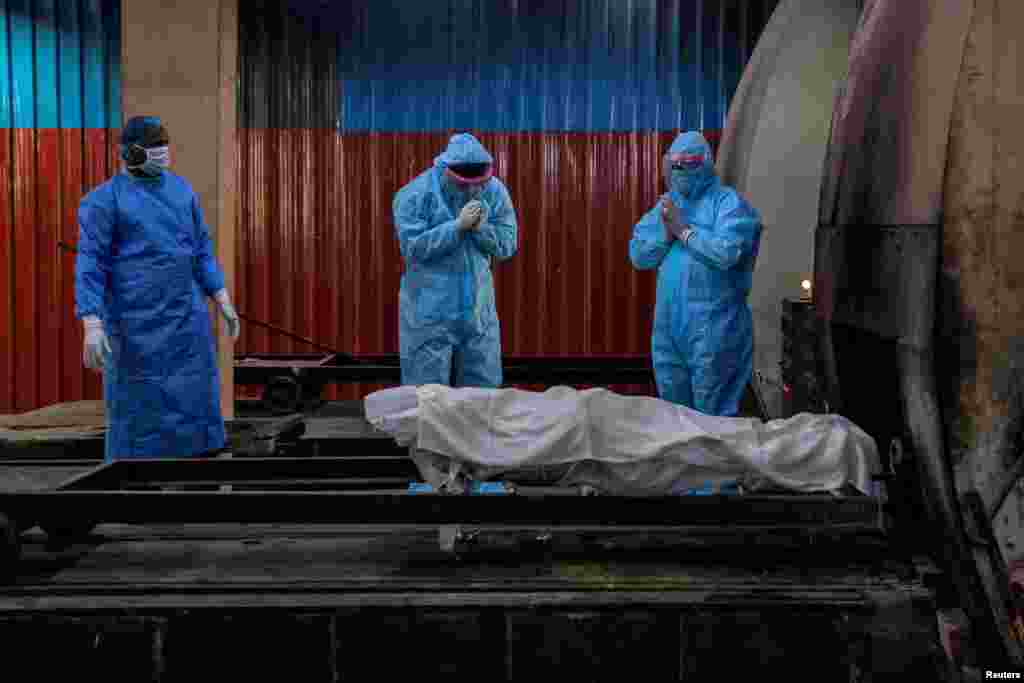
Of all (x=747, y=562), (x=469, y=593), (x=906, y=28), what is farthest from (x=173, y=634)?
(x=906, y=28)

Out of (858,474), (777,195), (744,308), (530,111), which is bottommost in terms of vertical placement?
(858,474)

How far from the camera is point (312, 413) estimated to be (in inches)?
268

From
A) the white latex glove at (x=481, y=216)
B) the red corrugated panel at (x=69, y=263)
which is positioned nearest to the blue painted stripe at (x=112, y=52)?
the red corrugated panel at (x=69, y=263)

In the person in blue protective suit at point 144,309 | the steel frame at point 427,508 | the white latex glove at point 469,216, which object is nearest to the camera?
the steel frame at point 427,508

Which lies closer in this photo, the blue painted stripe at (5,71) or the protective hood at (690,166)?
the protective hood at (690,166)

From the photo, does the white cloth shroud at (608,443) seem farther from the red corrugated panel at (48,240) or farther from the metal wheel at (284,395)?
the red corrugated panel at (48,240)

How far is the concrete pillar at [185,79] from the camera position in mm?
5383

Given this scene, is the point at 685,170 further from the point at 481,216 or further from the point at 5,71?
the point at 5,71

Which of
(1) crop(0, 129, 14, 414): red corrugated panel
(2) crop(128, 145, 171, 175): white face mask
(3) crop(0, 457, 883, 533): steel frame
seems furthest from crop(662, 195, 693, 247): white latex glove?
(1) crop(0, 129, 14, 414): red corrugated panel

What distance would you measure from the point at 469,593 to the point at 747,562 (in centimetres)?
81

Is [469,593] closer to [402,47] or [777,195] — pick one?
[777,195]

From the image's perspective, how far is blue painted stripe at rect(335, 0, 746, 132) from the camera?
25.5 ft

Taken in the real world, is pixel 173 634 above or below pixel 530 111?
below

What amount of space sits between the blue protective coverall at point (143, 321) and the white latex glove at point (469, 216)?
3.76ft
